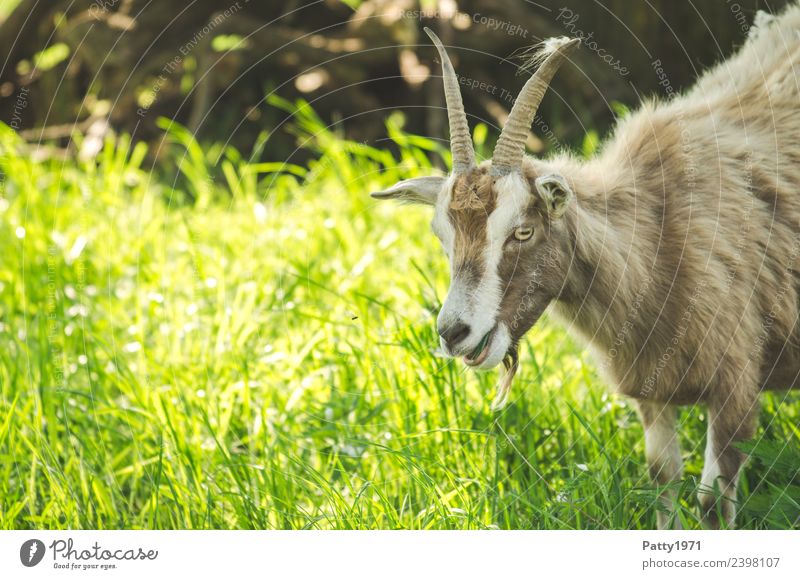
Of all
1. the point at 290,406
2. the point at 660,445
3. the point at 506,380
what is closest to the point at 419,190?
the point at 506,380

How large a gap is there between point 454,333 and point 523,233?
0.43 m

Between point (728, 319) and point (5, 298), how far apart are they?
13.1 ft

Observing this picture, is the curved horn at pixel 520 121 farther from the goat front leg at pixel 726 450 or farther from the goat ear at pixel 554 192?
the goat front leg at pixel 726 450

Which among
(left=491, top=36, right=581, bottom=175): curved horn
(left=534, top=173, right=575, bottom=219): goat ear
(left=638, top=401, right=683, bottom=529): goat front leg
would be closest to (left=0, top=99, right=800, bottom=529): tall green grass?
(left=638, top=401, right=683, bottom=529): goat front leg

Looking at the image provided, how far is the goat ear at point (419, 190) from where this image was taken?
3.62 metres

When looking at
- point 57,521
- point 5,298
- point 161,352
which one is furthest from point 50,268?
point 57,521

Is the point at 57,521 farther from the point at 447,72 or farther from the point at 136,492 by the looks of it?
the point at 447,72

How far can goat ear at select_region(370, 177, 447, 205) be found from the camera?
3615mm

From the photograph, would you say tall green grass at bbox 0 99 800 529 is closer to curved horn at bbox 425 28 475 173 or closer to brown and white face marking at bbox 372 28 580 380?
brown and white face marking at bbox 372 28 580 380

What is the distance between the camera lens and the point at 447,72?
3484mm

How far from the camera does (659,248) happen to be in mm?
3680

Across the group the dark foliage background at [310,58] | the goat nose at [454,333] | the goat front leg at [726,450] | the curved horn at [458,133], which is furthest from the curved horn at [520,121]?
the dark foliage background at [310,58]

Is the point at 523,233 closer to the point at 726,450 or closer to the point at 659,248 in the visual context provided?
the point at 659,248

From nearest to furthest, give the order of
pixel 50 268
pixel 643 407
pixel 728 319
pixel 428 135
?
pixel 728 319, pixel 643 407, pixel 50 268, pixel 428 135
